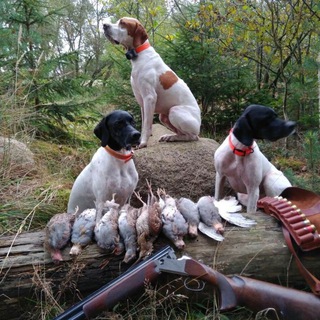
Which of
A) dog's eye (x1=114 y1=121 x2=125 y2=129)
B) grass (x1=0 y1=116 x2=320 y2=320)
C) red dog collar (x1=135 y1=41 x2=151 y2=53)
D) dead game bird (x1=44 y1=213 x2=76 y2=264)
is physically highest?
red dog collar (x1=135 y1=41 x2=151 y2=53)

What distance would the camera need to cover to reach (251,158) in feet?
11.1

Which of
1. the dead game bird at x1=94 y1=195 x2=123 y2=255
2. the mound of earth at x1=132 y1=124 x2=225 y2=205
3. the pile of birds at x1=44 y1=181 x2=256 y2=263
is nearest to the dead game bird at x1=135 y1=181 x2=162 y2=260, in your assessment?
the pile of birds at x1=44 y1=181 x2=256 y2=263

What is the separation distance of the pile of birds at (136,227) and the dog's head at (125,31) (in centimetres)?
243

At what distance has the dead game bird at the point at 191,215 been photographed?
2346 millimetres

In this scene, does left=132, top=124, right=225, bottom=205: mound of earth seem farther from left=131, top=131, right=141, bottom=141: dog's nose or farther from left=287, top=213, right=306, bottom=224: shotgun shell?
left=287, top=213, right=306, bottom=224: shotgun shell

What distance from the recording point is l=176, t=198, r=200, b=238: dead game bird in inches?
92.4

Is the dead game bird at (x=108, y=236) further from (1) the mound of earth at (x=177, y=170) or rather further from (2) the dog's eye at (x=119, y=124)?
(1) the mound of earth at (x=177, y=170)

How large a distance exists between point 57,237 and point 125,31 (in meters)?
2.71

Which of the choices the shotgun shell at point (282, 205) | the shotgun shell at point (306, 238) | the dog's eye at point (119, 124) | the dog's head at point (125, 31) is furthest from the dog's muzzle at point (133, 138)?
the dog's head at point (125, 31)

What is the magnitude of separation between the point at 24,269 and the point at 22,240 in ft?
0.81

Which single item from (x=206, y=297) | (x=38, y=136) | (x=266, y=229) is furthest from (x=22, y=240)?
(x=38, y=136)

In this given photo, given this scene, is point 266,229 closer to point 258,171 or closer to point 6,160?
point 258,171

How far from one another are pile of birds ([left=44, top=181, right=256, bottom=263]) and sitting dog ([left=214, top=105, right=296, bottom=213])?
3.15 ft

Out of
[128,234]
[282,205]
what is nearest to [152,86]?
[282,205]
